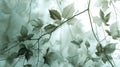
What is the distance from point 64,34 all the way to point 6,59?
10.3 inches

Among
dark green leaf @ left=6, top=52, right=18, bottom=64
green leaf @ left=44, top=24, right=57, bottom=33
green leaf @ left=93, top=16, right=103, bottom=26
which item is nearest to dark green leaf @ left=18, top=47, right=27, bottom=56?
dark green leaf @ left=6, top=52, right=18, bottom=64

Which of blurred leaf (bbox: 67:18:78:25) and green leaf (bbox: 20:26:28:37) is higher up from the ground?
blurred leaf (bbox: 67:18:78:25)

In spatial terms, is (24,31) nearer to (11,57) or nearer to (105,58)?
(11,57)

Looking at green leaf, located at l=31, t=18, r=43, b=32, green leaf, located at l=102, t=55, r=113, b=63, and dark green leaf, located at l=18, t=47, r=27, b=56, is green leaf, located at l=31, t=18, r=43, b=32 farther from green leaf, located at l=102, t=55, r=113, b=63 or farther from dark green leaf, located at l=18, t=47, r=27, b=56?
green leaf, located at l=102, t=55, r=113, b=63

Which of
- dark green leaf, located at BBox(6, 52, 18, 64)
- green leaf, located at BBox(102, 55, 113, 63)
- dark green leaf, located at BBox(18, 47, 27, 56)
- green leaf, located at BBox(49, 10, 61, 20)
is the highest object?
green leaf, located at BBox(49, 10, 61, 20)

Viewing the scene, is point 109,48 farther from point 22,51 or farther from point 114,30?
point 22,51

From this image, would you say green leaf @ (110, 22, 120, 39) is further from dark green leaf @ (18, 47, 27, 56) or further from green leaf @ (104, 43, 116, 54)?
dark green leaf @ (18, 47, 27, 56)

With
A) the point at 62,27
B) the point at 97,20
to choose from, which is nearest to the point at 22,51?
the point at 62,27

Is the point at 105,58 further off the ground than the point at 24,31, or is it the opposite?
the point at 24,31

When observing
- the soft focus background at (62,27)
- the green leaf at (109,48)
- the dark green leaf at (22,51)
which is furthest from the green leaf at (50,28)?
the green leaf at (109,48)

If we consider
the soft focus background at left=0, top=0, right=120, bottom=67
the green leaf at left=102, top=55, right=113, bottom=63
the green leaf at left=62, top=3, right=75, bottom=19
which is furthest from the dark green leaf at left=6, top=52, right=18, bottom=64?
the green leaf at left=102, top=55, right=113, bottom=63

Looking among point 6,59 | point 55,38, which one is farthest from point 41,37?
Answer: point 6,59

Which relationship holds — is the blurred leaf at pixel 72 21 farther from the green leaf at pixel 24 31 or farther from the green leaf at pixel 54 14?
the green leaf at pixel 24 31

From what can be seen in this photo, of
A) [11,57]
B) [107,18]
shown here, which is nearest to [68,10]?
[107,18]
